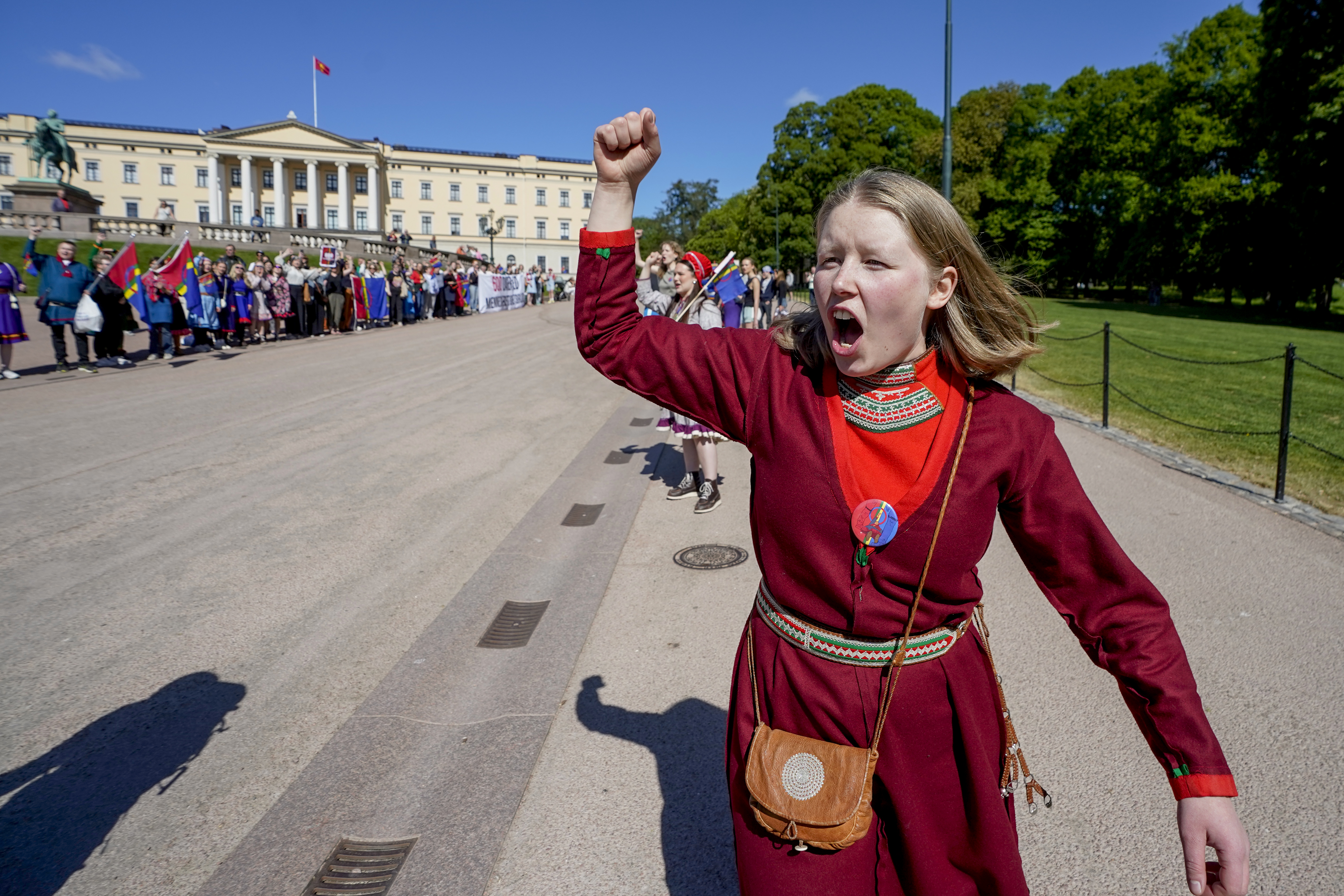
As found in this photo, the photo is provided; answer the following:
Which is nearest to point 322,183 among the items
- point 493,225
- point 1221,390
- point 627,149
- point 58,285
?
point 493,225

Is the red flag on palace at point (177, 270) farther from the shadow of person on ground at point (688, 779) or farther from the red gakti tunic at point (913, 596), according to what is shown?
the red gakti tunic at point (913, 596)

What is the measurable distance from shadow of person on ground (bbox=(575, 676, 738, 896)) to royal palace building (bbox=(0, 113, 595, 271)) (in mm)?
78746

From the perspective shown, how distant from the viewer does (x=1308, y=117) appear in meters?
28.5

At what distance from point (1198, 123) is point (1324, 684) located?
46.9 meters

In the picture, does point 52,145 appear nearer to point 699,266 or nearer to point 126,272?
point 126,272

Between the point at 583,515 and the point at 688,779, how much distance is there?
4162 millimetres

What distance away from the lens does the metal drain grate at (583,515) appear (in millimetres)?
7160


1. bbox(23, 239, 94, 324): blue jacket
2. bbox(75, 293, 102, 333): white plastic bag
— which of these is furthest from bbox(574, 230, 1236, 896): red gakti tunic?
bbox(23, 239, 94, 324): blue jacket

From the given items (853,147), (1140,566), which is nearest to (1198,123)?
(853,147)

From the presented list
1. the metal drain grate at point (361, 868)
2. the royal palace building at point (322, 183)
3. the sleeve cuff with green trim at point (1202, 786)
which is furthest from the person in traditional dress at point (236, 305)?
the royal palace building at point (322, 183)

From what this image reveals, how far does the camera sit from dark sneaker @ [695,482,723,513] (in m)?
7.64

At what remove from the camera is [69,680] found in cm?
416

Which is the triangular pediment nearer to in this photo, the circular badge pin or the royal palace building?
the royal palace building

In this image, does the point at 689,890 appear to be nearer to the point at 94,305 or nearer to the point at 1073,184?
the point at 94,305
